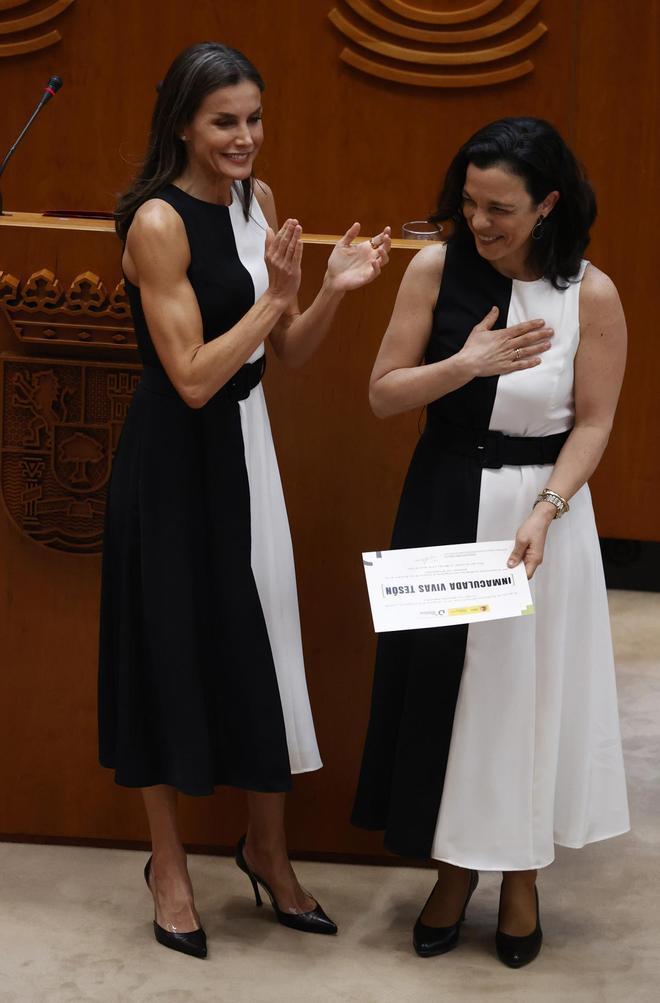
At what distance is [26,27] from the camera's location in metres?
5.13

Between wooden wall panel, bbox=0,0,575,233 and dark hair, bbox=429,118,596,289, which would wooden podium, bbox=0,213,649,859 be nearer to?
dark hair, bbox=429,118,596,289

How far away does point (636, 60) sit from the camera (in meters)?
5.19

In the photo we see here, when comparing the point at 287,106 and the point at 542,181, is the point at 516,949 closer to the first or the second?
the point at 542,181

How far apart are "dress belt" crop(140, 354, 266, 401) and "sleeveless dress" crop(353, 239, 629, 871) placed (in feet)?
1.25

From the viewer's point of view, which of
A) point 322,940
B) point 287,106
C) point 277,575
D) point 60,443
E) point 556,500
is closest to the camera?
point 556,500

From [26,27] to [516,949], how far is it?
368cm

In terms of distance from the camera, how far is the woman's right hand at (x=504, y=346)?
2.74 m

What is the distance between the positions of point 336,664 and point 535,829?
0.69 metres

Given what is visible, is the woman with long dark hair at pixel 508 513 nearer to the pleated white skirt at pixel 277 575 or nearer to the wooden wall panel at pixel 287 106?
the pleated white skirt at pixel 277 575

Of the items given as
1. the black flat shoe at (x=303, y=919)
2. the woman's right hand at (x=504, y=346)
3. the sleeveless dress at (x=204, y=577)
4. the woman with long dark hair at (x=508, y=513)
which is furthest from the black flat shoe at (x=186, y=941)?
the woman's right hand at (x=504, y=346)

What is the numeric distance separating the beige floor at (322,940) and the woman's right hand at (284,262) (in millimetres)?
1432

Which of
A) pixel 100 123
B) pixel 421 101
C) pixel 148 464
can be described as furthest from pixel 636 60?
pixel 148 464

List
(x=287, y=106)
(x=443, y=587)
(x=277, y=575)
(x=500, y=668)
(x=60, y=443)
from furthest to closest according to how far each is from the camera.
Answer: (x=287, y=106)
(x=60, y=443)
(x=277, y=575)
(x=500, y=668)
(x=443, y=587)

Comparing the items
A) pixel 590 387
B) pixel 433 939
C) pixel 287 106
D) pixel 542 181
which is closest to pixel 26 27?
pixel 287 106
